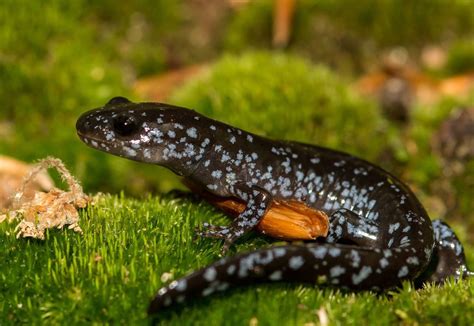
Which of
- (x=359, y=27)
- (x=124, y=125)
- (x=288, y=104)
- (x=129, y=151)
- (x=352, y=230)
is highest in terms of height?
(x=359, y=27)

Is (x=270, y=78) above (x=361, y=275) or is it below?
above

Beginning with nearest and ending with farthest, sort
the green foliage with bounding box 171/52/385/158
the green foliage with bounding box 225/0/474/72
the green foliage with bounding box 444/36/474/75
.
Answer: the green foliage with bounding box 171/52/385/158
the green foliage with bounding box 444/36/474/75
the green foliage with bounding box 225/0/474/72

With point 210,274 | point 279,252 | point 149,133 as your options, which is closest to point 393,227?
point 279,252

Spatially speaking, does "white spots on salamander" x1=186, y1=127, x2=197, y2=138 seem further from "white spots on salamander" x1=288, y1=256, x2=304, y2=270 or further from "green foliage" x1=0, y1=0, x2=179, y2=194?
"green foliage" x1=0, y1=0, x2=179, y2=194

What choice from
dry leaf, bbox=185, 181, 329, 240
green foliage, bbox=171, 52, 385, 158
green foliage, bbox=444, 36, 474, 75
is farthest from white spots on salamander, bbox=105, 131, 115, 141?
green foliage, bbox=444, 36, 474, 75

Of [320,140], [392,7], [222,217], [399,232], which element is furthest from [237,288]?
[392,7]

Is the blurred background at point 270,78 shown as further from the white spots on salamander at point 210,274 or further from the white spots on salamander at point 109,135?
the white spots on salamander at point 210,274

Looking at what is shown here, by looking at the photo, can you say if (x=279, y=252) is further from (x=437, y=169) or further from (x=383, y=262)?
(x=437, y=169)

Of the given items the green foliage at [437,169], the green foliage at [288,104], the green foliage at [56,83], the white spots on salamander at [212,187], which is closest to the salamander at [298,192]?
the white spots on salamander at [212,187]
